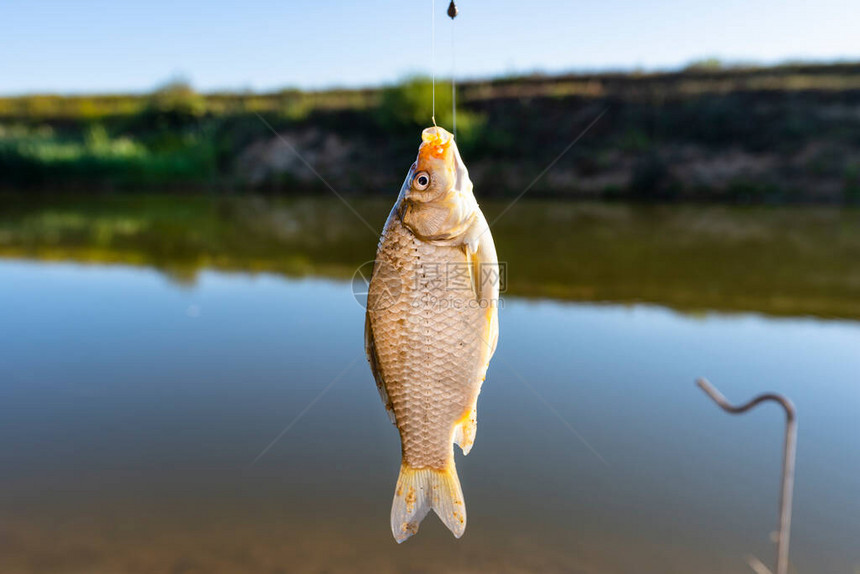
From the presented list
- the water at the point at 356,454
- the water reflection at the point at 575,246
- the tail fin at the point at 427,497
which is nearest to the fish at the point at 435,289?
the tail fin at the point at 427,497

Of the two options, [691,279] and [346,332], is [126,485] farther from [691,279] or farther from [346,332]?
[691,279]

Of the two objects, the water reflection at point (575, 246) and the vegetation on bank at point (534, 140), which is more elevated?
the vegetation on bank at point (534, 140)

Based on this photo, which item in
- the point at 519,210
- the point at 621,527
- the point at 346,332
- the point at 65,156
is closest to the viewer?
the point at 621,527

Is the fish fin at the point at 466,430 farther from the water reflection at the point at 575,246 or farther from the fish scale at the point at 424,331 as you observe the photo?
the water reflection at the point at 575,246

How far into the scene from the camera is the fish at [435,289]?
1772 mm

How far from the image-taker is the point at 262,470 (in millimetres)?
3604

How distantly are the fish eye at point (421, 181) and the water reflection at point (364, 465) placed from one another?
6.04ft

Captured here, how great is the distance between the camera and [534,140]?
2264 centimetres

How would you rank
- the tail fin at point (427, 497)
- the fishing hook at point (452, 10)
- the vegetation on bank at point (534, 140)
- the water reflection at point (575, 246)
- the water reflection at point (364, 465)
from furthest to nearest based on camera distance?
the vegetation on bank at point (534, 140) < the water reflection at point (575, 246) < the water reflection at point (364, 465) < the tail fin at point (427, 497) < the fishing hook at point (452, 10)

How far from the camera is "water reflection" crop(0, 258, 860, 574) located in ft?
9.53

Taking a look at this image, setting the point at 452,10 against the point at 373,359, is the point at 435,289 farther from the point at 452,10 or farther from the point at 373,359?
the point at 452,10

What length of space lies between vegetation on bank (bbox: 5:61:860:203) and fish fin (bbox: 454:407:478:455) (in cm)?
1774

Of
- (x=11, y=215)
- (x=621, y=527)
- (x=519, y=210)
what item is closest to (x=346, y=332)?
(x=621, y=527)

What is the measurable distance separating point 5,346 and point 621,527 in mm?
5602
